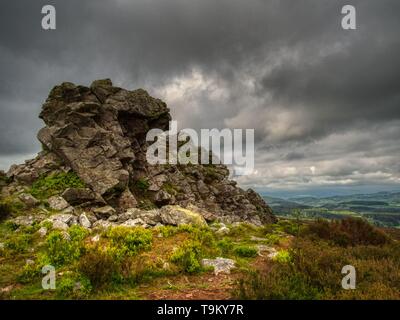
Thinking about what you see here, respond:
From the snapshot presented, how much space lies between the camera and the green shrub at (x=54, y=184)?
22969 millimetres

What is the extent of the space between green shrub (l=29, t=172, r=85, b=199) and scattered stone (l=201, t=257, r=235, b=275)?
16.9 meters

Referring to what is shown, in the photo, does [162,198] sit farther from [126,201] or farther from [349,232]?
[349,232]

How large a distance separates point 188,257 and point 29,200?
52.8 ft

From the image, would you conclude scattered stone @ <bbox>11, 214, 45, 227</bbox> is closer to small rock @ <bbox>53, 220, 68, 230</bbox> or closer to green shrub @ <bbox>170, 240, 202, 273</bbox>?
small rock @ <bbox>53, 220, 68, 230</bbox>

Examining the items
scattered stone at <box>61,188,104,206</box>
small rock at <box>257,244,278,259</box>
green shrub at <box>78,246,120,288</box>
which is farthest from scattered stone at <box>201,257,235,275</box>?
scattered stone at <box>61,188,104,206</box>

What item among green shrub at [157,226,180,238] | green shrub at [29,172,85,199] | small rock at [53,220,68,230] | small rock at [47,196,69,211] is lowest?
green shrub at [157,226,180,238]

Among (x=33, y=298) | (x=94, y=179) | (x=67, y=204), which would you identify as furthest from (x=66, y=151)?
(x=33, y=298)

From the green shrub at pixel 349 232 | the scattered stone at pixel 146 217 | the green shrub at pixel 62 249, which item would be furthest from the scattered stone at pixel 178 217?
the green shrub at pixel 349 232

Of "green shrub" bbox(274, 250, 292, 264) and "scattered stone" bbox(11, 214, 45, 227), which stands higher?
"scattered stone" bbox(11, 214, 45, 227)

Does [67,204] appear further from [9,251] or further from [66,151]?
[9,251]

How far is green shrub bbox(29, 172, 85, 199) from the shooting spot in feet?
75.4

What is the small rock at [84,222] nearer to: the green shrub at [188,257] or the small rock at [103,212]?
the small rock at [103,212]

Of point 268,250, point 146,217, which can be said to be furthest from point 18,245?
point 268,250
